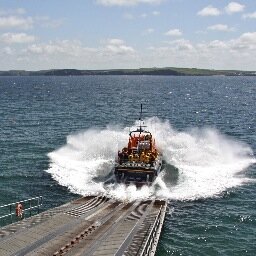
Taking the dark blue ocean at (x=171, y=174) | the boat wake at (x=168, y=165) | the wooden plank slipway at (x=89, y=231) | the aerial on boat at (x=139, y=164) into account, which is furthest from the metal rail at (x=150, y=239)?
the aerial on boat at (x=139, y=164)

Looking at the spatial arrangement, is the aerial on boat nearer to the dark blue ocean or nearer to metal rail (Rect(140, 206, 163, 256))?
the dark blue ocean

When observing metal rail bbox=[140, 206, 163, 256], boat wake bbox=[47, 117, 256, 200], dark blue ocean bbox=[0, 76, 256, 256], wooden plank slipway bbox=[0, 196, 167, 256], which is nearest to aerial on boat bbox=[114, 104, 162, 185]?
boat wake bbox=[47, 117, 256, 200]

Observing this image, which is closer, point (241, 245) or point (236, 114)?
point (241, 245)

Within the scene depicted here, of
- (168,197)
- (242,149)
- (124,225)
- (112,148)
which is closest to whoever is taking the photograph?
(124,225)

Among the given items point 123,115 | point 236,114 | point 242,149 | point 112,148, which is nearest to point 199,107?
point 236,114

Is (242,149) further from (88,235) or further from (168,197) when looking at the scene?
(88,235)

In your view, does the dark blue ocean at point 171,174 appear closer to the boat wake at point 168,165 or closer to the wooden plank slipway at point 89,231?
the boat wake at point 168,165

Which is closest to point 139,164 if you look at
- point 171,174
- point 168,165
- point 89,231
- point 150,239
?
point 171,174
